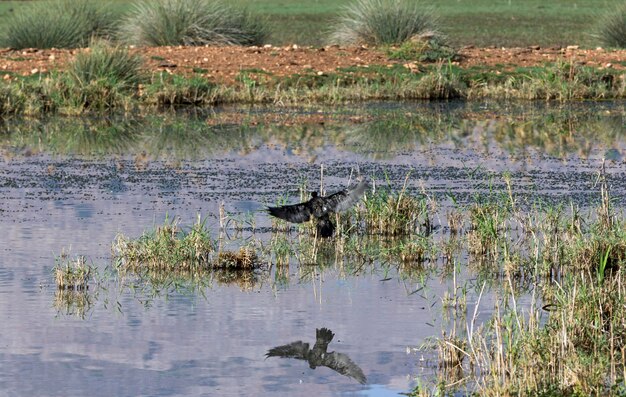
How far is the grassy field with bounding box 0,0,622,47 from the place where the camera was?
41.2 metres

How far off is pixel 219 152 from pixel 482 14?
31322 millimetres

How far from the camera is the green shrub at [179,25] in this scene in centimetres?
3120

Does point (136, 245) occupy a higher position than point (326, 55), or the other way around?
point (326, 55)

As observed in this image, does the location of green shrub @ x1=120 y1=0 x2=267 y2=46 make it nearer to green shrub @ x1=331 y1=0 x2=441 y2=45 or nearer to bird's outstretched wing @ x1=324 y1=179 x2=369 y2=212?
green shrub @ x1=331 y1=0 x2=441 y2=45

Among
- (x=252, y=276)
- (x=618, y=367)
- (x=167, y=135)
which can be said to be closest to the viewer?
(x=618, y=367)

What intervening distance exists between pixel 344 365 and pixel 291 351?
0.45 metres

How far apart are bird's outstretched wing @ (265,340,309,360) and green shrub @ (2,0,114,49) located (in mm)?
21960

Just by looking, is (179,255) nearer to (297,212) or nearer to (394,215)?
(297,212)

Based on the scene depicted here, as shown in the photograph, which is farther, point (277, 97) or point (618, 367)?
point (277, 97)

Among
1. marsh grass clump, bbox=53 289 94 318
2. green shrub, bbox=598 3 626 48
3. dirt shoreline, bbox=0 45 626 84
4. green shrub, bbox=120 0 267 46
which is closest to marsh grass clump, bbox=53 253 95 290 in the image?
marsh grass clump, bbox=53 289 94 318

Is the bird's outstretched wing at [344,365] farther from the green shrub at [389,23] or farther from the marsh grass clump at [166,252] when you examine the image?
the green shrub at [389,23]

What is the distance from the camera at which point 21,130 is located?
21.9m

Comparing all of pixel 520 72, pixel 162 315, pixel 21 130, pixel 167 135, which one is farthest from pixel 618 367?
pixel 520 72

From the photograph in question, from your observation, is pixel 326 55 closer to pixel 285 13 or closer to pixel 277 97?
pixel 277 97
